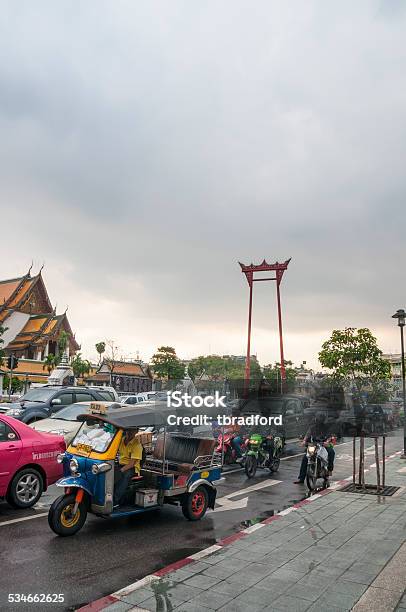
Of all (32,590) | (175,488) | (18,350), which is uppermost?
(18,350)

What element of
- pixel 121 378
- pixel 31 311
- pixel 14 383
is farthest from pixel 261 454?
pixel 31 311

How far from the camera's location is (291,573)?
6.03m

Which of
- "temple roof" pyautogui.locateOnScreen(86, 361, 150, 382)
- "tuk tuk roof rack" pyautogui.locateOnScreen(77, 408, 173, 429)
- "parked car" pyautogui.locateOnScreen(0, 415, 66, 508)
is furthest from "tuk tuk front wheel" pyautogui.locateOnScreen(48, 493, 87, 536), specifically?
"temple roof" pyautogui.locateOnScreen(86, 361, 150, 382)

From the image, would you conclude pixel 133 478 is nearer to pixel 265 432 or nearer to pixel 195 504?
pixel 195 504

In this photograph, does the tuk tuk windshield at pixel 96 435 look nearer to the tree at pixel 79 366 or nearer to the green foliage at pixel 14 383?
the green foliage at pixel 14 383

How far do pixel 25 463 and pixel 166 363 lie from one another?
65289 mm

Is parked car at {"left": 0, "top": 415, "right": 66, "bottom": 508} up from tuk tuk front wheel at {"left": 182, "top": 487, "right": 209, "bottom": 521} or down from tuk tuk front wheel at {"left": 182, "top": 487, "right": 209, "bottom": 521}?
up

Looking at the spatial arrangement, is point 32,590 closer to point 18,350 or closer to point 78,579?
point 78,579

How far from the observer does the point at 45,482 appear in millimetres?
9070

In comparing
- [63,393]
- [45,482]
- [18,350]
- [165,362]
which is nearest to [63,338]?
[18,350]

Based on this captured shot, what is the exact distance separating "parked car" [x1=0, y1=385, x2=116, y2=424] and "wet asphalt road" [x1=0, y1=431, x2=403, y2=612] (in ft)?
22.6

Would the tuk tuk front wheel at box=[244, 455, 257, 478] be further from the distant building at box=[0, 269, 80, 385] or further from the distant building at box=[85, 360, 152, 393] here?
the distant building at box=[85, 360, 152, 393]

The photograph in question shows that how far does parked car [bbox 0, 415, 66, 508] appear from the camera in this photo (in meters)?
8.41

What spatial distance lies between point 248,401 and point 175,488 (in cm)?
1040
